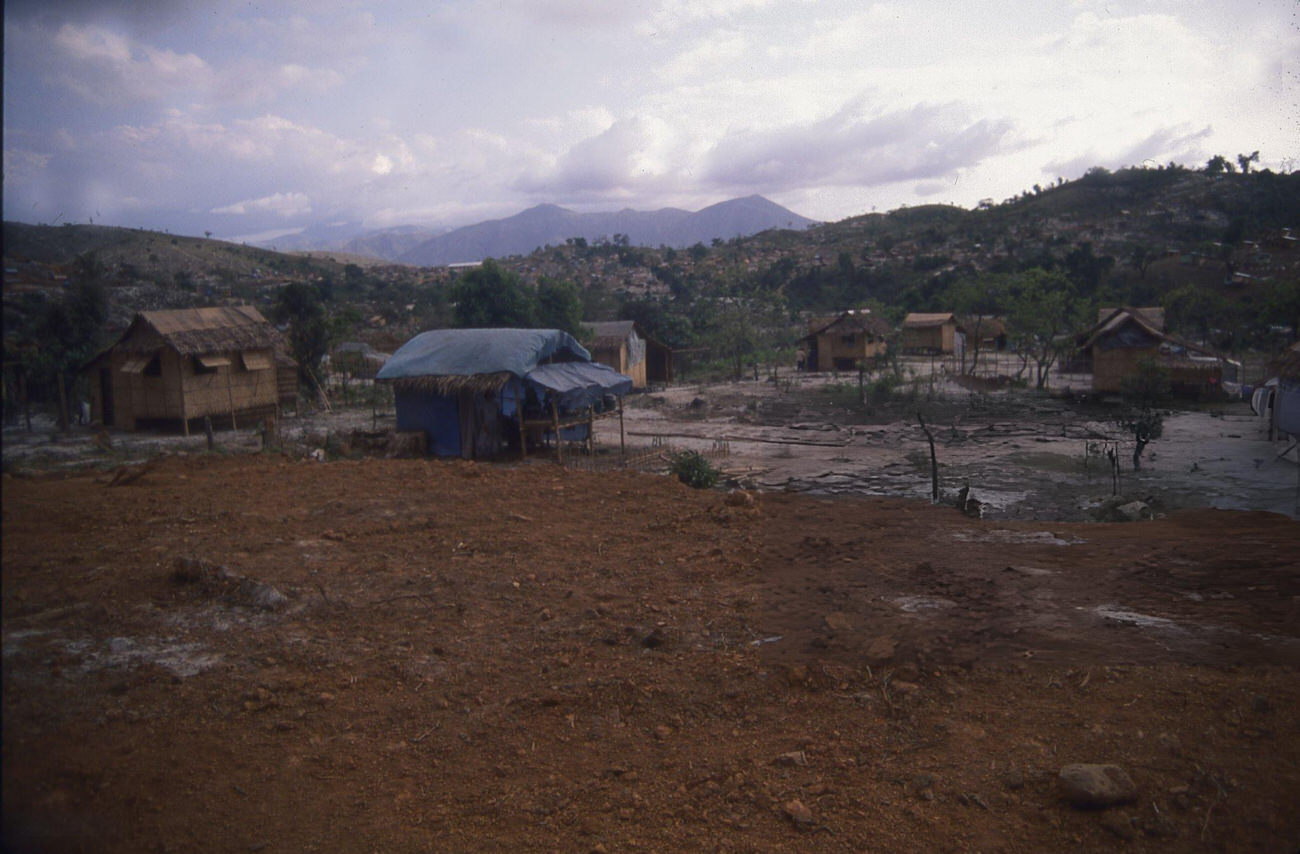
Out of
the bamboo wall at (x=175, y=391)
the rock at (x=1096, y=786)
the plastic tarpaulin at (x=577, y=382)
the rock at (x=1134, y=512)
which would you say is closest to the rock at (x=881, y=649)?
the rock at (x=1096, y=786)

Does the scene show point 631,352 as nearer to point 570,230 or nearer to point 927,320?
point 927,320

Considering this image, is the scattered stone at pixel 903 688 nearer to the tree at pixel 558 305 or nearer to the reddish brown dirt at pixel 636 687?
the reddish brown dirt at pixel 636 687

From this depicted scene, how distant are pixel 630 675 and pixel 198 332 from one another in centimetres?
1592

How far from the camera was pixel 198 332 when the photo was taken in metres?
16.9

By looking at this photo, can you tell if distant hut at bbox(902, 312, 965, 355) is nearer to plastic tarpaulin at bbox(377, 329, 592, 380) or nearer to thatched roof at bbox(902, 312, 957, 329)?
thatched roof at bbox(902, 312, 957, 329)

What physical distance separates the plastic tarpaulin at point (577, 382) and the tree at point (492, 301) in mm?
13856

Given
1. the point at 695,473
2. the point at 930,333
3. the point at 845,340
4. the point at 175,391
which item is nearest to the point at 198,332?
the point at 175,391

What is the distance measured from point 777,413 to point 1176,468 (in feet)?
33.0

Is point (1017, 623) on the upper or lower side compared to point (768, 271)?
lower

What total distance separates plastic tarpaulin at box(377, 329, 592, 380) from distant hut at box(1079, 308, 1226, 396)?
15617 mm

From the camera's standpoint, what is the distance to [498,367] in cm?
1406

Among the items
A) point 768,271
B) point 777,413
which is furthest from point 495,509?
point 768,271

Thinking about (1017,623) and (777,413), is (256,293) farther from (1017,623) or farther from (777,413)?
(1017,623)

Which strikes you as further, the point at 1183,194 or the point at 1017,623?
the point at 1183,194
